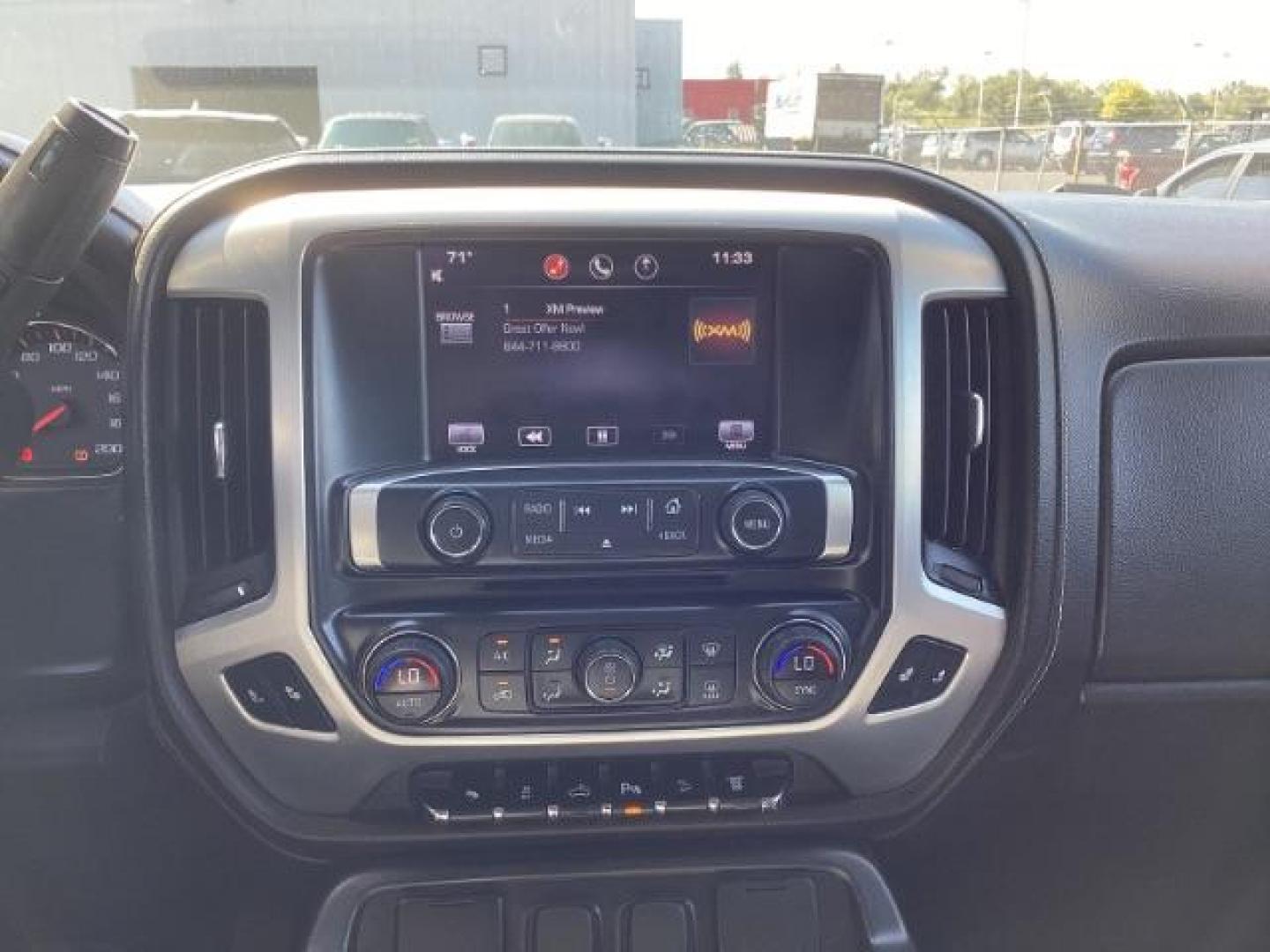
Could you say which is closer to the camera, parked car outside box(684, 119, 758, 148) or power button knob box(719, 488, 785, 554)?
power button knob box(719, 488, 785, 554)

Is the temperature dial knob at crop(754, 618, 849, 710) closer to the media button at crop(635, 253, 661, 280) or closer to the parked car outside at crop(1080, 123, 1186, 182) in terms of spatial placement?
the media button at crop(635, 253, 661, 280)

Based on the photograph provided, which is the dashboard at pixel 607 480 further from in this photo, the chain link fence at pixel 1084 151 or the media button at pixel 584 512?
the chain link fence at pixel 1084 151

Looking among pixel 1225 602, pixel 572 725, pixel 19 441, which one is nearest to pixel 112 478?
pixel 19 441

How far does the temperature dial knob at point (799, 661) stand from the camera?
1674 millimetres

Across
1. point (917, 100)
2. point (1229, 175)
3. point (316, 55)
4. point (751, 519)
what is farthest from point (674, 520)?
point (917, 100)

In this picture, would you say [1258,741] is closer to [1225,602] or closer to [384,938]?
[1225,602]

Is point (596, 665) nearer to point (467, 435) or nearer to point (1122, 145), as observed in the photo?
point (467, 435)

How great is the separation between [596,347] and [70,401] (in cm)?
80

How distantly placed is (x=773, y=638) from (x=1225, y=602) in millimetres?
753

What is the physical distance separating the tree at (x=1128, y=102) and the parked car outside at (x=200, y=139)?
11.0 ft

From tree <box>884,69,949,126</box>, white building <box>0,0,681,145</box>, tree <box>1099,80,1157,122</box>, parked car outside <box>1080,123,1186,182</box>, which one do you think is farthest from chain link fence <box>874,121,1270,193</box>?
white building <box>0,0,681,145</box>

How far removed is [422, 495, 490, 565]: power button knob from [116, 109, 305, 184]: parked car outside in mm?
1314

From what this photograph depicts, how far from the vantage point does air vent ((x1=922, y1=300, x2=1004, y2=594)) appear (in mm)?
1696

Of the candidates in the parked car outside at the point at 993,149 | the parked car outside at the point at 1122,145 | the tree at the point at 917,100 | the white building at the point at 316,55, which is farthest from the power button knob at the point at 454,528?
the parked car outside at the point at 1122,145
